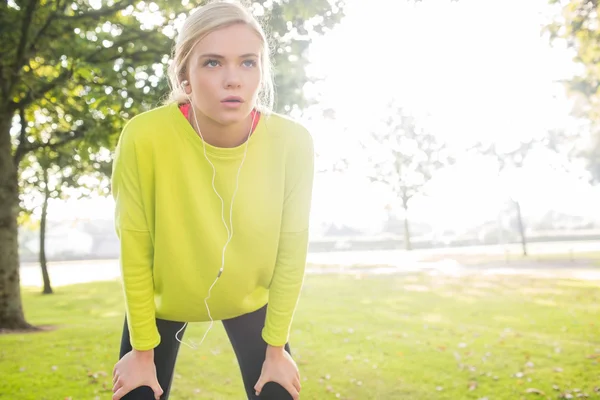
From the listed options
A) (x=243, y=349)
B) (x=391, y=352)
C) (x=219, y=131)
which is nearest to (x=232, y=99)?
(x=219, y=131)

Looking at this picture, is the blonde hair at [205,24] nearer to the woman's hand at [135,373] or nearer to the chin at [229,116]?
the chin at [229,116]

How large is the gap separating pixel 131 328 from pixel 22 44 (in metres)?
7.62

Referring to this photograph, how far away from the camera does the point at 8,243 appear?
11484 millimetres

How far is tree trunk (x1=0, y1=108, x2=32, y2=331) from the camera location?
11453 millimetres

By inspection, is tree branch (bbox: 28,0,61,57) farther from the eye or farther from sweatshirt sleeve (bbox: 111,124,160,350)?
the eye

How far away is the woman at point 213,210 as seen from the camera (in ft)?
7.14

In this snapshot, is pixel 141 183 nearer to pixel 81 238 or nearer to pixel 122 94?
pixel 122 94

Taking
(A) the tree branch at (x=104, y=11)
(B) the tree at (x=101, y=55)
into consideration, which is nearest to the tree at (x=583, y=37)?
(B) the tree at (x=101, y=55)

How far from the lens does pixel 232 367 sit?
8.21 m

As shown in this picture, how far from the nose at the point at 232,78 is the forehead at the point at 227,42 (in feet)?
0.20

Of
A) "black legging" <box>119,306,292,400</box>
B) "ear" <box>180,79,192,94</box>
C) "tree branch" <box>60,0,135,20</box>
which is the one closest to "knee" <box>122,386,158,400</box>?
"black legging" <box>119,306,292,400</box>

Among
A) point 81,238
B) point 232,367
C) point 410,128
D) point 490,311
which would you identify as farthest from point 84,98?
point 81,238

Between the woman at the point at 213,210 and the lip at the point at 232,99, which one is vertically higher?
the lip at the point at 232,99

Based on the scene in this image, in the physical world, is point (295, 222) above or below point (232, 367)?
above
